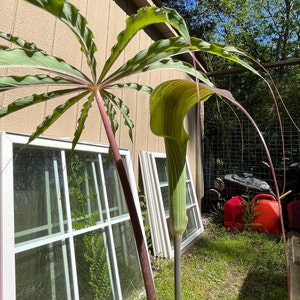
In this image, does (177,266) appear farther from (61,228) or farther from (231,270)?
(231,270)

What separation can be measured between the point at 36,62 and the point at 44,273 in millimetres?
926

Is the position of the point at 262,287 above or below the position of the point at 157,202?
below

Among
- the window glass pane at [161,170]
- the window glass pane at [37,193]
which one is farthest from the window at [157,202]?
the window glass pane at [37,193]

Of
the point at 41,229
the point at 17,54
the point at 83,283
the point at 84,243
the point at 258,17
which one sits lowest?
the point at 83,283

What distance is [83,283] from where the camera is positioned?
1180mm

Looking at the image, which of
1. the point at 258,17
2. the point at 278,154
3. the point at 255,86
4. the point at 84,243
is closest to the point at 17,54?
the point at 84,243

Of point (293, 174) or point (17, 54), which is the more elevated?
point (17, 54)

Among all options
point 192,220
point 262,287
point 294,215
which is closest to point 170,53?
point 262,287

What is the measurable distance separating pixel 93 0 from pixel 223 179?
2.82m

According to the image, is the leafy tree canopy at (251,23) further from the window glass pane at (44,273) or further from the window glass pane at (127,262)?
the window glass pane at (44,273)

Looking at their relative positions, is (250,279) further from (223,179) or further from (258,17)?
(258,17)

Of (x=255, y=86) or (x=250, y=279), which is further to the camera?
(x=255, y=86)

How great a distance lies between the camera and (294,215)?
2.89 meters

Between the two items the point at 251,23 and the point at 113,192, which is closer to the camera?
the point at 113,192
